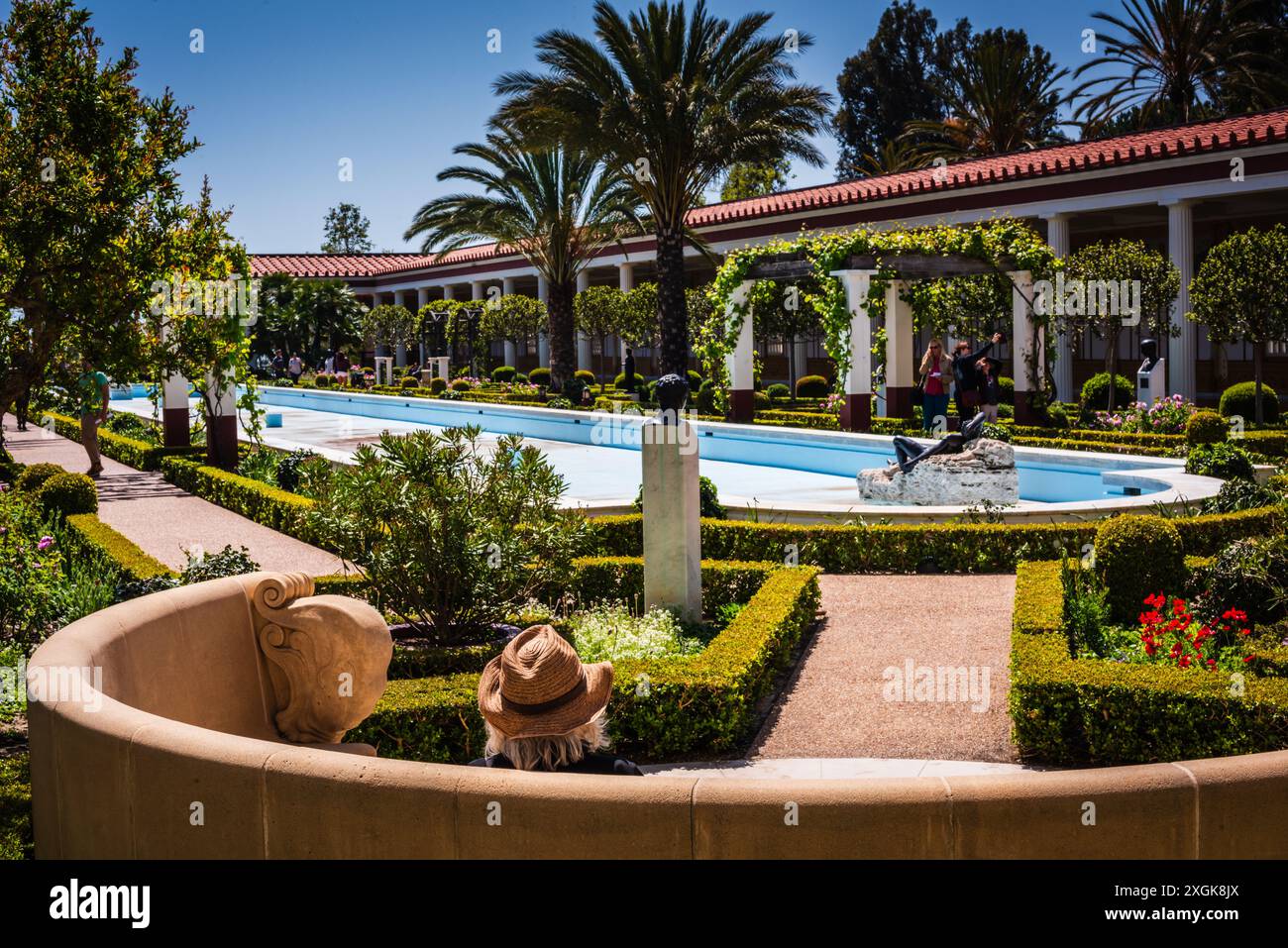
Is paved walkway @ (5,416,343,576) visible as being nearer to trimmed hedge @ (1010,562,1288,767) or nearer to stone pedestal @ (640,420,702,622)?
stone pedestal @ (640,420,702,622)

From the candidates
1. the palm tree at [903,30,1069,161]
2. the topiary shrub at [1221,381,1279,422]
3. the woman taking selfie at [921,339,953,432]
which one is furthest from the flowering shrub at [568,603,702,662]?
the palm tree at [903,30,1069,161]

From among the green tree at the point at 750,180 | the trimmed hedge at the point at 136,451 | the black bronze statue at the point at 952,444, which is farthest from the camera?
the green tree at the point at 750,180

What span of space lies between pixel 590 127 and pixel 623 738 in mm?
17141

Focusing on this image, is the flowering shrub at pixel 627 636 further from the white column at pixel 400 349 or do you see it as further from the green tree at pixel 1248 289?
the white column at pixel 400 349

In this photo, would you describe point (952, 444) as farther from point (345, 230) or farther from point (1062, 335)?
point (345, 230)

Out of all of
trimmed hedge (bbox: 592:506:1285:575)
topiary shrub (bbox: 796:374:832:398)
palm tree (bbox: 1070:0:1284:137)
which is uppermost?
palm tree (bbox: 1070:0:1284:137)

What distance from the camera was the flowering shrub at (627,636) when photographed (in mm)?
6578

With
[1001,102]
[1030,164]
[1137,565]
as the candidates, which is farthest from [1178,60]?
[1137,565]

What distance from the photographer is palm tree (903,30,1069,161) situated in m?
34.4

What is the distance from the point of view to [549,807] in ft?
8.29

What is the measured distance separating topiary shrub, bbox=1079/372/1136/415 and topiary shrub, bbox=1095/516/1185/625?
39.9ft

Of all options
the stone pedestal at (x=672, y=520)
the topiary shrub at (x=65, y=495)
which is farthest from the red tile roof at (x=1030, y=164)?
the topiary shrub at (x=65, y=495)

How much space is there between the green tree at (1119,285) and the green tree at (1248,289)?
1121 millimetres
